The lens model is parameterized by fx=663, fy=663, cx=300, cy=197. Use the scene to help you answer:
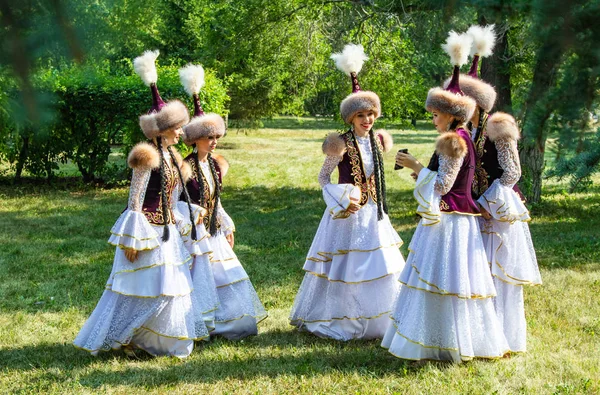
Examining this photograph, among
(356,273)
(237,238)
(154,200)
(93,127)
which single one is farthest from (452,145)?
(93,127)

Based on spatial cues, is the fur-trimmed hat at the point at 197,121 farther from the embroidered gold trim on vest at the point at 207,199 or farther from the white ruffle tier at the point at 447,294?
the white ruffle tier at the point at 447,294

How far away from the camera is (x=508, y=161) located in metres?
5.02

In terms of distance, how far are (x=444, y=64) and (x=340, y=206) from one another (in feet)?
21.7

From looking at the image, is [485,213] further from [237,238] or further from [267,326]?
[237,238]

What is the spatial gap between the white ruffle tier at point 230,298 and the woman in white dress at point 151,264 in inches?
16.3

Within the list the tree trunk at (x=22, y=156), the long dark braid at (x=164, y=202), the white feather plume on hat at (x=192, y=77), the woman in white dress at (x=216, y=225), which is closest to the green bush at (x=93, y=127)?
the tree trunk at (x=22, y=156)

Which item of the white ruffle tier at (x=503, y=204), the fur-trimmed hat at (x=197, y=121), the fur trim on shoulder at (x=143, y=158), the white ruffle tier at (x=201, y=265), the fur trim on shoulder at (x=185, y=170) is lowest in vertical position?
the white ruffle tier at (x=201, y=265)

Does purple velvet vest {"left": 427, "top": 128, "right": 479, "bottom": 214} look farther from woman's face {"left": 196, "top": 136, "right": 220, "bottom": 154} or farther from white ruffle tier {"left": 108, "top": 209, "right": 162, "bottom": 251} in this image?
white ruffle tier {"left": 108, "top": 209, "right": 162, "bottom": 251}

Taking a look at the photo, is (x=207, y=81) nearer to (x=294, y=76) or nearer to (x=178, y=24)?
(x=294, y=76)

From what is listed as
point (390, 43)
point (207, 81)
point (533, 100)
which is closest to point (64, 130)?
point (207, 81)

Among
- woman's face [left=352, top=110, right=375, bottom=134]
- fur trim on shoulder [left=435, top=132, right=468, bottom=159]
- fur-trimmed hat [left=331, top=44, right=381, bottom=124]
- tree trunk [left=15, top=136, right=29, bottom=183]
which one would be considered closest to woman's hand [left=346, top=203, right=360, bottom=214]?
woman's face [left=352, top=110, right=375, bottom=134]

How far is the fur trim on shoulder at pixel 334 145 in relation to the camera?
18.1 ft

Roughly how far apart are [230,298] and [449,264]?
2018 mm

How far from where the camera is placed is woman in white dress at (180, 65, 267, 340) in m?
5.52
